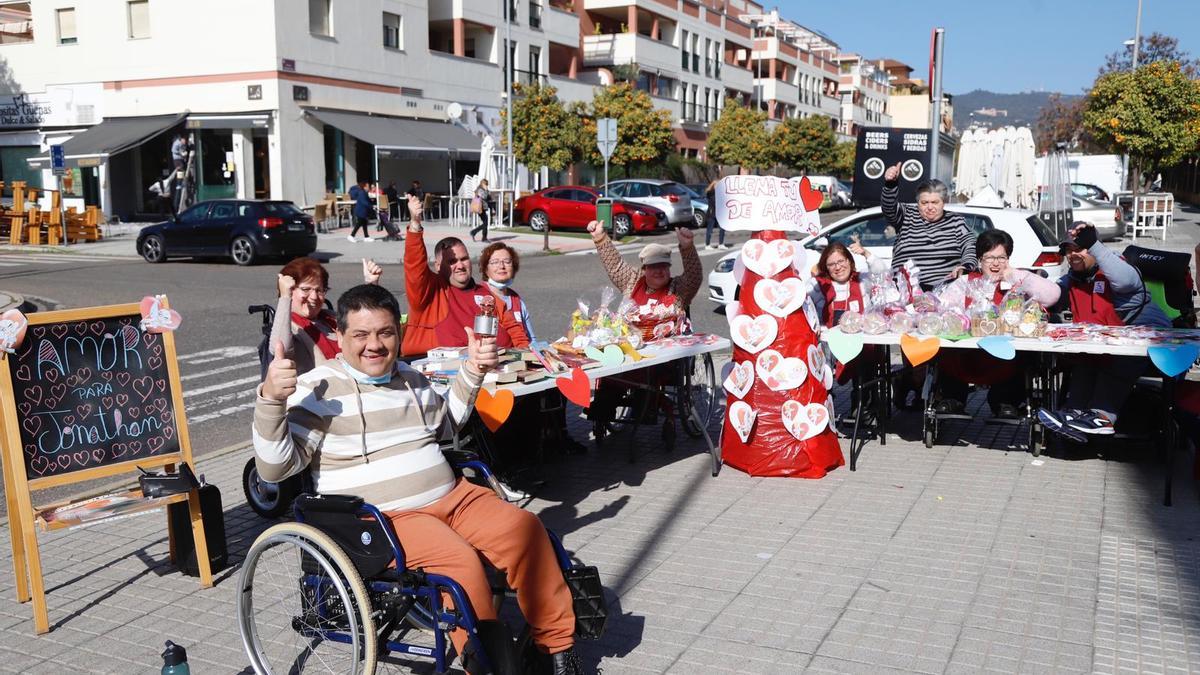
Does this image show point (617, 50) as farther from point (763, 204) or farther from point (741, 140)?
point (763, 204)

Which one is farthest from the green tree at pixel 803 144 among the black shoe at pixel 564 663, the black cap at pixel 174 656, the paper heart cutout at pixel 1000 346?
the black cap at pixel 174 656

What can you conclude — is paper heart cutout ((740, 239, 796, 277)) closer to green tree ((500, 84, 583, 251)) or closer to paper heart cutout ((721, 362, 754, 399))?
paper heart cutout ((721, 362, 754, 399))

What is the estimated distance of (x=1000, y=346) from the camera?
255 inches

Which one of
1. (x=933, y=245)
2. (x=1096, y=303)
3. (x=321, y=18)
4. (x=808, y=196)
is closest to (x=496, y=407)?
(x=808, y=196)

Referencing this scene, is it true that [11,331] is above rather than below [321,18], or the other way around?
below

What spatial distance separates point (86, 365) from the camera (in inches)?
187

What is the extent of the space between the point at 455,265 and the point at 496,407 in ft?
4.41

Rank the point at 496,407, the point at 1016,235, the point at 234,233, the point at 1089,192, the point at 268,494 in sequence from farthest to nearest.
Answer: the point at 1089,192 < the point at 234,233 < the point at 1016,235 < the point at 268,494 < the point at 496,407

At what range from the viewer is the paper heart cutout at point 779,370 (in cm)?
660

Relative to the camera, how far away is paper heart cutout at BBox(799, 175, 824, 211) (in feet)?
22.5

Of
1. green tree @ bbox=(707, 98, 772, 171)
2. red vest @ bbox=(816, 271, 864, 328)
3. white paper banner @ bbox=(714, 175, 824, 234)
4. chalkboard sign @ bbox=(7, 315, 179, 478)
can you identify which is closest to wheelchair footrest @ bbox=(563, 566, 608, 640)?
chalkboard sign @ bbox=(7, 315, 179, 478)

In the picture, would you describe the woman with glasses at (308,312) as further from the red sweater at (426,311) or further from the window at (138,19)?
the window at (138,19)

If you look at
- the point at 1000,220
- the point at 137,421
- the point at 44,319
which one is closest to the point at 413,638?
the point at 137,421

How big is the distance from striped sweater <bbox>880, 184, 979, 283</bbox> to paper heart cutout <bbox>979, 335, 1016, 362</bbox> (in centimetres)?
154
